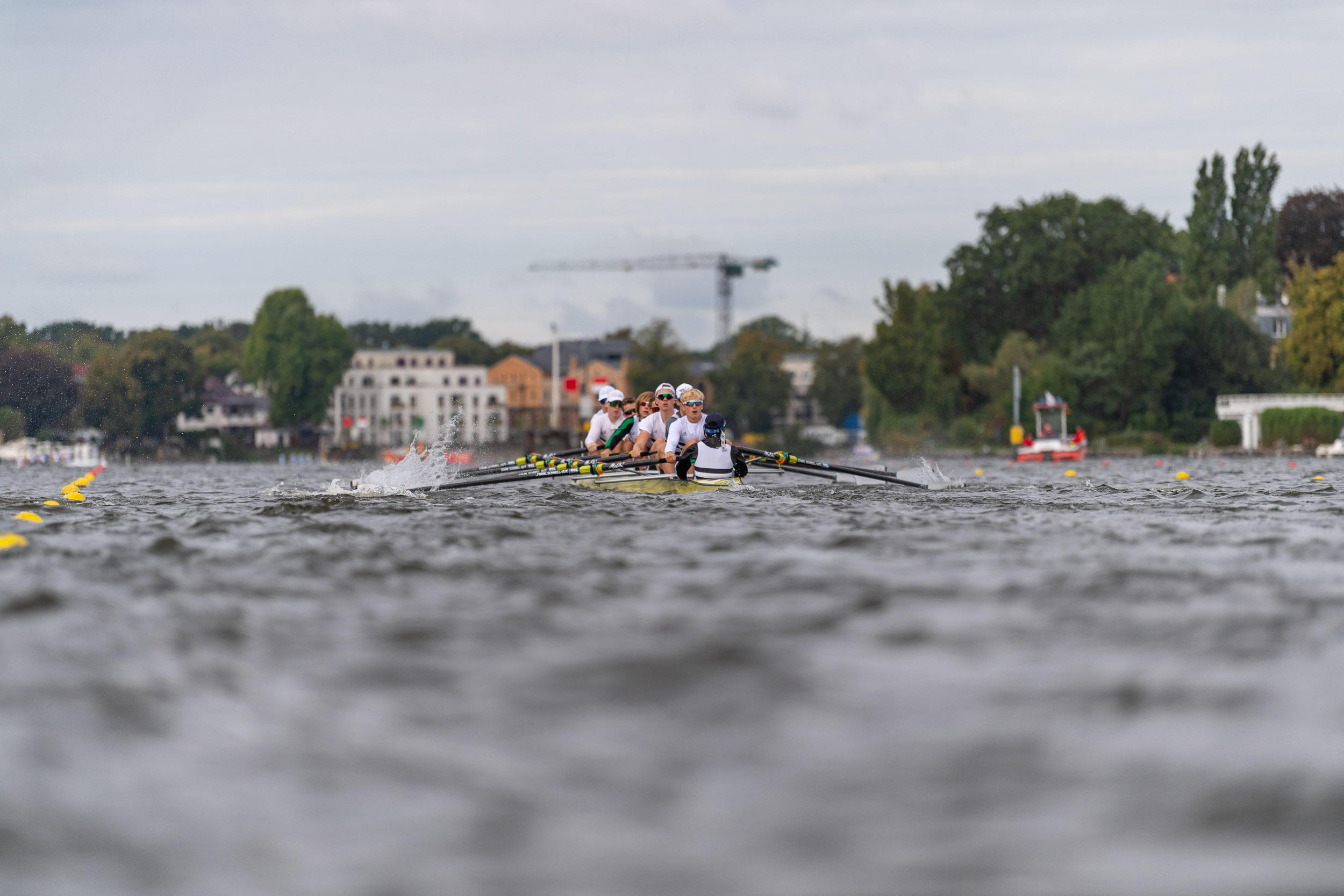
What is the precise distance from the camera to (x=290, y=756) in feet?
17.4

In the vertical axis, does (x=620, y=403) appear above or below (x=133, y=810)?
above

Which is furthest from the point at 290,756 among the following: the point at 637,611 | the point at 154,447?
the point at 154,447

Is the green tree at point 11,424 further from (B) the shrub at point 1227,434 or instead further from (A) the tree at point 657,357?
(B) the shrub at point 1227,434

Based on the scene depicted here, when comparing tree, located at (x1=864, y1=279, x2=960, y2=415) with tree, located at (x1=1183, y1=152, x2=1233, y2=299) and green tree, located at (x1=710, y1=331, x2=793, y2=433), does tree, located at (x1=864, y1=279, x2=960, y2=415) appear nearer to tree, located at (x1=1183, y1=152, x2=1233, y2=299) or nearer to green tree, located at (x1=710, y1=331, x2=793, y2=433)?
tree, located at (x1=1183, y1=152, x2=1233, y2=299)

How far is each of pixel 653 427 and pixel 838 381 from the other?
4983 inches

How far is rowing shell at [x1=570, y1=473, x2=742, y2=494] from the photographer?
1950cm

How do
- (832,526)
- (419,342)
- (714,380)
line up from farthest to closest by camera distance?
(419,342), (714,380), (832,526)

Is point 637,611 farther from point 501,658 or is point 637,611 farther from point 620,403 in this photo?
point 620,403

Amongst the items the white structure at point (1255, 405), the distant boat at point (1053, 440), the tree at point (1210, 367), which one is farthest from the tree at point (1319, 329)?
the distant boat at point (1053, 440)

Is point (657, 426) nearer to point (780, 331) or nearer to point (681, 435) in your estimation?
point (681, 435)

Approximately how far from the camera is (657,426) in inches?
844

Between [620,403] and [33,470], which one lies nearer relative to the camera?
[620,403]

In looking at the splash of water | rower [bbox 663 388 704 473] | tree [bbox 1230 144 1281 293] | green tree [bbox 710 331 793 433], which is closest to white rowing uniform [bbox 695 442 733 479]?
rower [bbox 663 388 704 473]

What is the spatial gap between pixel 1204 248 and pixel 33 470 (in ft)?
229
